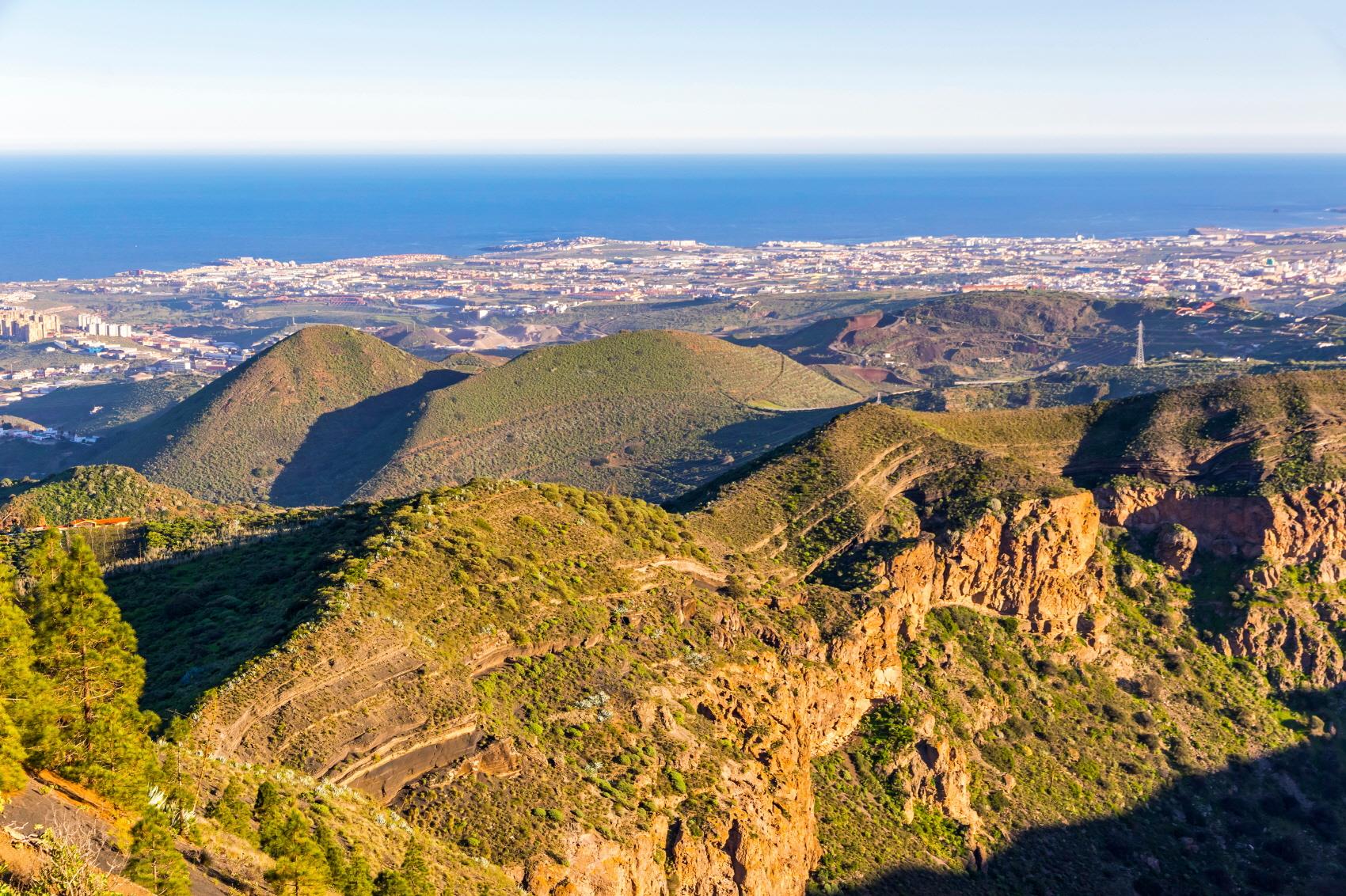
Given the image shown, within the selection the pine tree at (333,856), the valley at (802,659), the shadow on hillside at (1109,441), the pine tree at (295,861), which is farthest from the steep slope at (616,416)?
the pine tree at (295,861)

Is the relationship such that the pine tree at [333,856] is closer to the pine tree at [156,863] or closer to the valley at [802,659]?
the valley at [802,659]

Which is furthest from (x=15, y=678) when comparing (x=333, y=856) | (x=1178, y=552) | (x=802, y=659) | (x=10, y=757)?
(x=1178, y=552)

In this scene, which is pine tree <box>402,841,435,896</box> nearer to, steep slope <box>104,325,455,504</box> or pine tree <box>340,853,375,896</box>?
pine tree <box>340,853,375,896</box>

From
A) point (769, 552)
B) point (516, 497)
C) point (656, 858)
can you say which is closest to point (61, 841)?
point (656, 858)

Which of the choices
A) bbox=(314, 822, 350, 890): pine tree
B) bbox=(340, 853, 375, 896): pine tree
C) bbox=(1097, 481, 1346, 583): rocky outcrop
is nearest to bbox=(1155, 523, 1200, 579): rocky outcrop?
bbox=(1097, 481, 1346, 583): rocky outcrop

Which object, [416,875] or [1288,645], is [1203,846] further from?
[416,875]

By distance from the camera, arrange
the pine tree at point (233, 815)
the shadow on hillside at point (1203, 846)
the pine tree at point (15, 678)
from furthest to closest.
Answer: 1. the shadow on hillside at point (1203, 846)
2. the pine tree at point (233, 815)
3. the pine tree at point (15, 678)
